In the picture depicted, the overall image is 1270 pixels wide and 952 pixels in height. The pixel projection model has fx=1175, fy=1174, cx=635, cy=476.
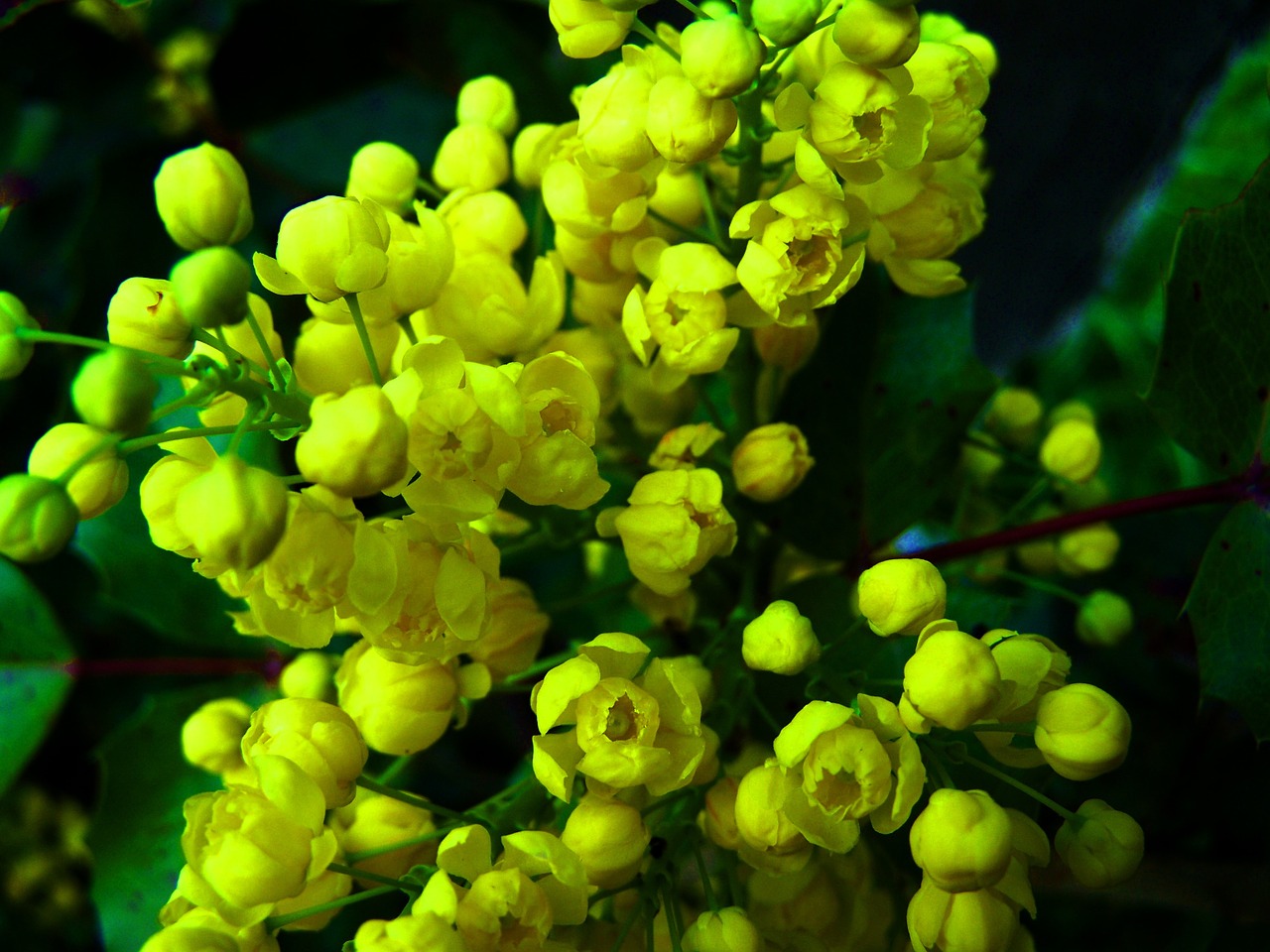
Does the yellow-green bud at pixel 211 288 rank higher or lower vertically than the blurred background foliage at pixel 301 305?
higher

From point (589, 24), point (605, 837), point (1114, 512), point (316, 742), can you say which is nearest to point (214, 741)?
point (316, 742)

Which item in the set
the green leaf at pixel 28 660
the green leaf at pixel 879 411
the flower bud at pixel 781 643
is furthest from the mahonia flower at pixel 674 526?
the green leaf at pixel 28 660

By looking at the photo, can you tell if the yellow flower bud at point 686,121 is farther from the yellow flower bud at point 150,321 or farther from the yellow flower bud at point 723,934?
the yellow flower bud at point 723,934

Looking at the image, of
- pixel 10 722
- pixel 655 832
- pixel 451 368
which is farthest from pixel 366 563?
pixel 10 722

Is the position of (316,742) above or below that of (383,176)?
below

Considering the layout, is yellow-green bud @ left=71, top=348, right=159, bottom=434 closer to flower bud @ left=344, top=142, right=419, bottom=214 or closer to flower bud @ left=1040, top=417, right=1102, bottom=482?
flower bud @ left=344, top=142, right=419, bottom=214

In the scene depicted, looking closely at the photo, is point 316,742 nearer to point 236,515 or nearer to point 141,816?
point 236,515
